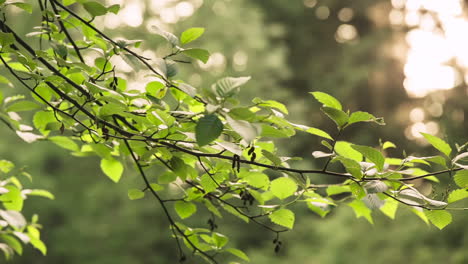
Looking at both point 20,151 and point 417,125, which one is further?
point 417,125

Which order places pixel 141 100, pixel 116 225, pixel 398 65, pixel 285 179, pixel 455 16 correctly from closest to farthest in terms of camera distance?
pixel 141 100 → pixel 285 179 → pixel 116 225 → pixel 455 16 → pixel 398 65

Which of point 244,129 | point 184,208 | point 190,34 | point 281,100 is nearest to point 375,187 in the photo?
point 244,129

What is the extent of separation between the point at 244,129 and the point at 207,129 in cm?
5

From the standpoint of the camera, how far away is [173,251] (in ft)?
28.0

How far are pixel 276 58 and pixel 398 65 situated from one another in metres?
2.74

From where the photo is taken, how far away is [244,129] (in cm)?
73

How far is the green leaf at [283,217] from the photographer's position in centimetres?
124

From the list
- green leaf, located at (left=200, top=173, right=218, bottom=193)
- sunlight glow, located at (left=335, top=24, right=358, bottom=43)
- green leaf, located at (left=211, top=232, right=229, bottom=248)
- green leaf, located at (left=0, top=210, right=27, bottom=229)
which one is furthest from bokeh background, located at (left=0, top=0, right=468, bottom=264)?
green leaf, located at (left=200, top=173, right=218, bottom=193)

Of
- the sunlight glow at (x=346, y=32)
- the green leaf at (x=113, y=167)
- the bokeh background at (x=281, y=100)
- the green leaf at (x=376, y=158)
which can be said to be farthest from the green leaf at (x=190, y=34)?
the sunlight glow at (x=346, y=32)

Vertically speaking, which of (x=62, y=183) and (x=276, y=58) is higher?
(x=276, y=58)

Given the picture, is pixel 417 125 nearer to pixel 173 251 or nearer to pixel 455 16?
pixel 455 16

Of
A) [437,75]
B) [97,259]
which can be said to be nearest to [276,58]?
[437,75]

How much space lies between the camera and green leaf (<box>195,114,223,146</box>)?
0.74m

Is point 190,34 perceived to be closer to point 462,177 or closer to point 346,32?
point 462,177
